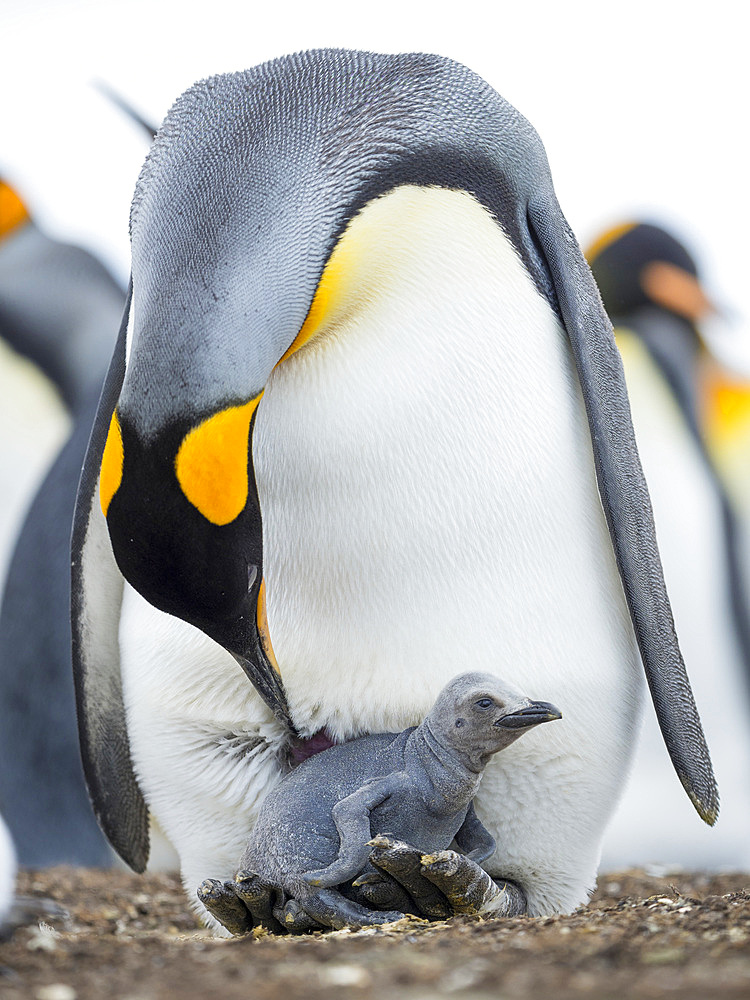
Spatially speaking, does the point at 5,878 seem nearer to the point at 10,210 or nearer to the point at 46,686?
the point at 46,686

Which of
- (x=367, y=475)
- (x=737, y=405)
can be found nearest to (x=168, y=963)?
(x=367, y=475)

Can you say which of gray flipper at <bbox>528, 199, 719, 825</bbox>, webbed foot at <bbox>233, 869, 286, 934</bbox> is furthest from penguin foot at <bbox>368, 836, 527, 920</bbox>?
gray flipper at <bbox>528, 199, 719, 825</bbox>

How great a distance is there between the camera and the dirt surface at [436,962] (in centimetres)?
110

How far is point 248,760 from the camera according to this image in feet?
7.23

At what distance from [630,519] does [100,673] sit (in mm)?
1089

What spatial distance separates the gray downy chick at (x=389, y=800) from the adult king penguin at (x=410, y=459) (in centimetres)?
11

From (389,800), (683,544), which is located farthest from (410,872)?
(683,544)

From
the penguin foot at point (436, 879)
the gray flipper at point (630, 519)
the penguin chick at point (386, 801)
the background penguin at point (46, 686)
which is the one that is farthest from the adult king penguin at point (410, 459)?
the background penguin at point (46, 686)

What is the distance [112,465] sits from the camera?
1618 millimetres

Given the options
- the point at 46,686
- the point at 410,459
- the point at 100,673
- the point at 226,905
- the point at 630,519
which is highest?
the point at 410,459

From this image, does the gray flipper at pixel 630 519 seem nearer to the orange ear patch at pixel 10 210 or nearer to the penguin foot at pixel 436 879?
A: the penguin foot at pixel 436 879

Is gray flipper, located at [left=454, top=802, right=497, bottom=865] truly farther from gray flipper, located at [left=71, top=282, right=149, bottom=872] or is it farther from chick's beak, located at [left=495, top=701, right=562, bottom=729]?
gray flipper, located at [left=71, top=282, right=149, bottom=872]

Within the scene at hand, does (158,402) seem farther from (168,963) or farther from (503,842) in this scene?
(503,842)

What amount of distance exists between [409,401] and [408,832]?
0.67m
